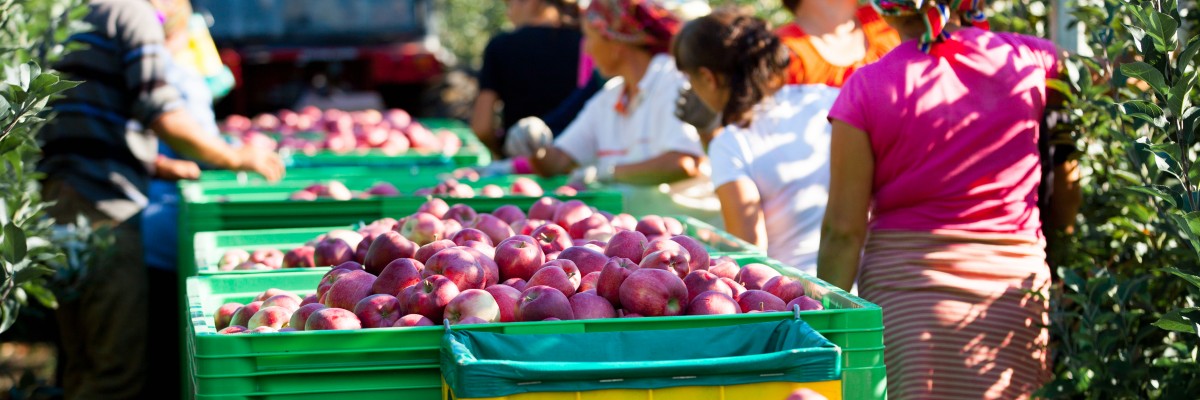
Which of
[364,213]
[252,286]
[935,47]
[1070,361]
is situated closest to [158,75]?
[364,213]

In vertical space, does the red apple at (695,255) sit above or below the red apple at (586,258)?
below

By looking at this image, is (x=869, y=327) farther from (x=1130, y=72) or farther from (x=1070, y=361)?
(x=1070, y=361)

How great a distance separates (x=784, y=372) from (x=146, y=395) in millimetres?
3597

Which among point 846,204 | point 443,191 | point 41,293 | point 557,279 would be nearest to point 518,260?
point 557,279

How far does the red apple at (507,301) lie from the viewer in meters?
2.32

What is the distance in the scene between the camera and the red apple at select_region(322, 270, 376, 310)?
2374 mm

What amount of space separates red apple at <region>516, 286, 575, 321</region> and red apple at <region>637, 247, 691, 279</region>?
260mm

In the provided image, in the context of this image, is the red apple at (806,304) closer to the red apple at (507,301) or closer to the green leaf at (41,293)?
the red apple at (507,301)

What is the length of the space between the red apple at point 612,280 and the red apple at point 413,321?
34 centimetres

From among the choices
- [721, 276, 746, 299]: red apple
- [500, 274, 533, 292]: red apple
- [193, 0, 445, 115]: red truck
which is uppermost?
[500, 274, 533, 292]: red apple

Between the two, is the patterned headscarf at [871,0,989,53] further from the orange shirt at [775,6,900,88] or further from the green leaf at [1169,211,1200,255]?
the green leaf at [1169,211,1200,255]

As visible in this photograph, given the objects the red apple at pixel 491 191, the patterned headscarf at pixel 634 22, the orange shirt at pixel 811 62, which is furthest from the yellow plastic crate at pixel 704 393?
the patterned headscarf at pixel 634 22

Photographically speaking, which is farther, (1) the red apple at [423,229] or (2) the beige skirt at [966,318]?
(1) the red apple at [423,229]

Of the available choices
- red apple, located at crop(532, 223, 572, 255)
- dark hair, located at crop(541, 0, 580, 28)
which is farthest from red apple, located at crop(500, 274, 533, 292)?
dark hair, located at crop(541, 0, 580, 28)
